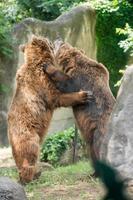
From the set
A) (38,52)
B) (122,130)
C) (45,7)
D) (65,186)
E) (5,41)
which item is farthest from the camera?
(45,7)

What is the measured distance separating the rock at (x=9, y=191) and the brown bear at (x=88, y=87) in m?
1.55

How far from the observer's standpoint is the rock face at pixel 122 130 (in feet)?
15.8

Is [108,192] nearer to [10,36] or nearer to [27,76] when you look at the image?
[27,76]

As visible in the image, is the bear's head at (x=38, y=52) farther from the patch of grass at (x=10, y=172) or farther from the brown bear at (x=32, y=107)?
the patch of grass at (x=10, y=172)

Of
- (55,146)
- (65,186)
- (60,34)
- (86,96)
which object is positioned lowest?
(55,146)

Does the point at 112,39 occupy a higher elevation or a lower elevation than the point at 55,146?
higher

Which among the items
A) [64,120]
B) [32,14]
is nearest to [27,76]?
[64,120]

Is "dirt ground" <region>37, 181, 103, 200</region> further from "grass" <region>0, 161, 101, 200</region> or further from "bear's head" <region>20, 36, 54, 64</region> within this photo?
"bear's head" <region>20, 36, 54, 64</region>

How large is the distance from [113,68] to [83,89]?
34.8 ft

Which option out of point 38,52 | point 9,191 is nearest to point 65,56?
point 38,52

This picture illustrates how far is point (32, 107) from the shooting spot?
20.7 ft

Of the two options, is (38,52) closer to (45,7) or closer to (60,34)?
(60,34)

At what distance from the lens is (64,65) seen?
20.6 ft

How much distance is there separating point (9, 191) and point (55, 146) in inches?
225
